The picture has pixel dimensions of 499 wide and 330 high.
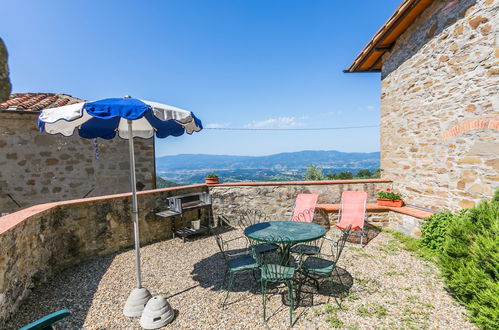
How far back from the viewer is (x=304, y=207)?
6.29m

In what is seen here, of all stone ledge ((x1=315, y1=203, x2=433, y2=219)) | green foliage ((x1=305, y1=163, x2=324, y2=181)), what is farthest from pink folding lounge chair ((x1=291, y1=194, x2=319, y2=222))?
green foliage ((x1=305, y1=163, x2=324, y2=181))

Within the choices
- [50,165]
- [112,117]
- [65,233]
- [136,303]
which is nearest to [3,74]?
[112,117]

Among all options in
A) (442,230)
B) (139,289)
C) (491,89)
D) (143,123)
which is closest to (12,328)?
(139,289)

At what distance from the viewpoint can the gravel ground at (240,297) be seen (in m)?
2.86

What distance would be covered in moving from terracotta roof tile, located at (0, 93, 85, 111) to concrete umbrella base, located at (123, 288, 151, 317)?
6.06 meters

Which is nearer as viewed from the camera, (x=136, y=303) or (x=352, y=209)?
(x=136, y=303)

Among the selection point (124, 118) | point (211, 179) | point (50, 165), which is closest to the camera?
point (124, 118)

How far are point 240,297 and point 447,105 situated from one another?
5455mm

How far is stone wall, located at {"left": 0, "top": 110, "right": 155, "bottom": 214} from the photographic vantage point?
251 inches

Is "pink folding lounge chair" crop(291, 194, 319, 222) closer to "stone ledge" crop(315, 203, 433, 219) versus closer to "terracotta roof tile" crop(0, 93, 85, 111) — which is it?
"stone ledge" crop(315, 203, 433, 219)

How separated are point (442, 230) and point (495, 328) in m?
2.57

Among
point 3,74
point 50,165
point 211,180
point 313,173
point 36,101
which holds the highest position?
point 36,101

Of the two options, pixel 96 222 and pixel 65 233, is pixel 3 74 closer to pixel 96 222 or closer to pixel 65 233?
pixel 65 233

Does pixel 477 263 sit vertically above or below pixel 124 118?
below
